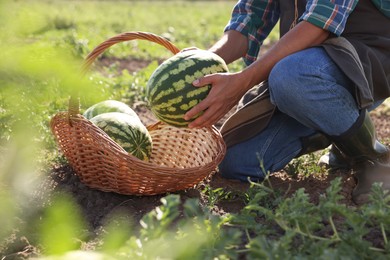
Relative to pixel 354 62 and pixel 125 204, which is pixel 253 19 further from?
pixel 125 204

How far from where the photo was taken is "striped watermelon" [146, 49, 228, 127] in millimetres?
2781

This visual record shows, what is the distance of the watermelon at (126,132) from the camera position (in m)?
2.96

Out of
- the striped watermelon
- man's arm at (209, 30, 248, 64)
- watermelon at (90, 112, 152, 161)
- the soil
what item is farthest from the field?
man's arm at (209, 30, 248, 64)

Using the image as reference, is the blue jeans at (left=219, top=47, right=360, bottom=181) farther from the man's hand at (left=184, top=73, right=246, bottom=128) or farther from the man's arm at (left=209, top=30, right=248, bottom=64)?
the man's arm at (left=209, top=30, right=248, bottom=64)

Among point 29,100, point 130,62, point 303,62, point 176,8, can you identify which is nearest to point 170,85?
point 303,62

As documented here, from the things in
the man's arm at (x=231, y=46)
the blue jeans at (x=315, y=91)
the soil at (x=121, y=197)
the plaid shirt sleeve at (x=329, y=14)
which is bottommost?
the soil at (x=121, y=197)

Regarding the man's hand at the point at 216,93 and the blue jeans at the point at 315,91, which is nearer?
the man's hand at the point at 216,93

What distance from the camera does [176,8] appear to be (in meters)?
13.1

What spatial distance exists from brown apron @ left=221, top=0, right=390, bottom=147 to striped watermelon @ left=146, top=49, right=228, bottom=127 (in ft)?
1.52

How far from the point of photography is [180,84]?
2789mm

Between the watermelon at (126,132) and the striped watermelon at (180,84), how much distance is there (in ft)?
0.56

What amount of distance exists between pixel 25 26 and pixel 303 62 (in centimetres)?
217

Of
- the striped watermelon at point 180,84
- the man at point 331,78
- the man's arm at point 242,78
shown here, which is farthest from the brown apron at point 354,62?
the striped watermelon at point 180,84

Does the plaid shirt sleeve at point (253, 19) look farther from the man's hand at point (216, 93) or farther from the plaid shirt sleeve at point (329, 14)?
the man's hand at point (216, 93)
